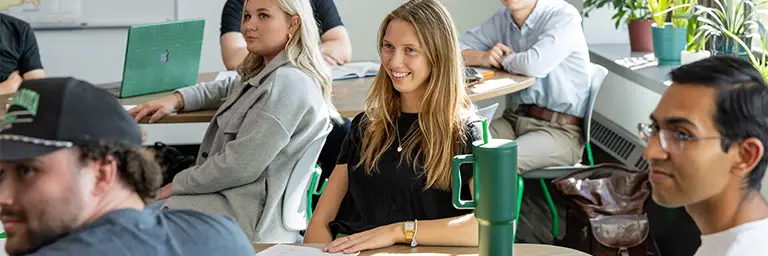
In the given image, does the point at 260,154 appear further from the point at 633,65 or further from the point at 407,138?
the point at 633,65

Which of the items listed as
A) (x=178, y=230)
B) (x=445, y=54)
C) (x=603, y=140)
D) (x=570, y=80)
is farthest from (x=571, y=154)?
(x=178, y=230)

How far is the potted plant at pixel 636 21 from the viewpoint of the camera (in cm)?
498

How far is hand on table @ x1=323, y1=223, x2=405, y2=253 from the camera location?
7.21ft

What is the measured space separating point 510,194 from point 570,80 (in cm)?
261

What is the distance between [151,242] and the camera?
4.73 ft

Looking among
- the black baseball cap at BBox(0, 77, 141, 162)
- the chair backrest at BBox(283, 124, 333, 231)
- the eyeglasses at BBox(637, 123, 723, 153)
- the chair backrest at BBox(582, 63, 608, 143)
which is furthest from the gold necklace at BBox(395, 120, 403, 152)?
the chair backrest at BBox(582, 63, 608, 143)

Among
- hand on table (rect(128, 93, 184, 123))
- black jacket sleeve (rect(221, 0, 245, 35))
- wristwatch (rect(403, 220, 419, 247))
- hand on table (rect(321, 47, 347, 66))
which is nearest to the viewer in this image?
wristwatch (rect(403, 220, 419, 247))

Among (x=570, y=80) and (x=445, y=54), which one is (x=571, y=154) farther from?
(x=445, y=54)

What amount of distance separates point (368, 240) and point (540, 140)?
1.91m

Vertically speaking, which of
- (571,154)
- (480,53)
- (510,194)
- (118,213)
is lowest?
(571,154)

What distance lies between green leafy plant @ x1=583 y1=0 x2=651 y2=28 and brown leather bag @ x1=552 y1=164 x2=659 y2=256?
1.33m

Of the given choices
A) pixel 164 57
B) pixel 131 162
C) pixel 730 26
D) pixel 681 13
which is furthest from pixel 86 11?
pixel 131 162

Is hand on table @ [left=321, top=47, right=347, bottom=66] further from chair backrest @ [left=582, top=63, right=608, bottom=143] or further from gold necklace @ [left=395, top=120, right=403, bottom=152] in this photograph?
gold necklace @ [left=395, top=120, right=403, bottom=152]

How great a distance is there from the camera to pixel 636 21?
4.98 m
